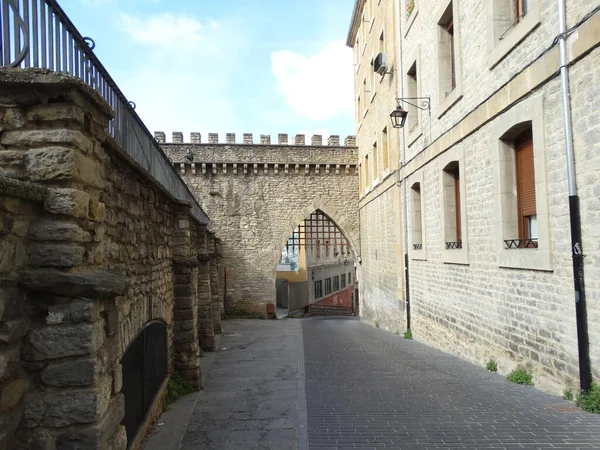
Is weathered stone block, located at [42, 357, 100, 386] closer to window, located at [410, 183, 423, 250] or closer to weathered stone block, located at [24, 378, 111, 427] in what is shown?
weathered stone block, located at [24, 378, 111, 427]

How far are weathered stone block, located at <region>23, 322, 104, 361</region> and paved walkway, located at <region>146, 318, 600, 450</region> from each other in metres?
2.38

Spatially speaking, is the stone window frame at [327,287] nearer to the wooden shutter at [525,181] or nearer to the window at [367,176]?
the window at [367,176]

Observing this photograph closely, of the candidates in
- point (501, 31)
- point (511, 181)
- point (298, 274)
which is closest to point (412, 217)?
point (511, 181)

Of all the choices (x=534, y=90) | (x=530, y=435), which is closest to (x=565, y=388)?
(x=530, y=435)

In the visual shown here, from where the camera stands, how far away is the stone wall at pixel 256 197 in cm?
1859

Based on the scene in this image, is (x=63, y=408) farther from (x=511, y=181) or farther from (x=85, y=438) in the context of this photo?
(x=511, y=181)

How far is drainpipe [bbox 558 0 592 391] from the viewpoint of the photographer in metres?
4.38

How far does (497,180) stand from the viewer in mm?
6227

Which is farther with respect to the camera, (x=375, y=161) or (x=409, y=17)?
(x=375, y=161)

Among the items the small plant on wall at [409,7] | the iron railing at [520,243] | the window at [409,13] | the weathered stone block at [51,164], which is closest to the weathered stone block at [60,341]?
the weathered stone block at [51,164]

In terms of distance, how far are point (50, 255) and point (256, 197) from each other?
16608 millimetres

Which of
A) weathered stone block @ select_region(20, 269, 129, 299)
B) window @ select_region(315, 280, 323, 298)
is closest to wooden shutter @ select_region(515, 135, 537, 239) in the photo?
weathered stone block @ select_region(20, 269, 129, 299)

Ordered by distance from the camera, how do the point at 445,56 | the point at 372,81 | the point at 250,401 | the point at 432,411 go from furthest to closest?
1. the point at 372,81
2. the point at 445,56
3. the point at 250,401
4. the point at 432,411

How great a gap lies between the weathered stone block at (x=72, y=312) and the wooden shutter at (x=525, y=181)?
17.9 feet
